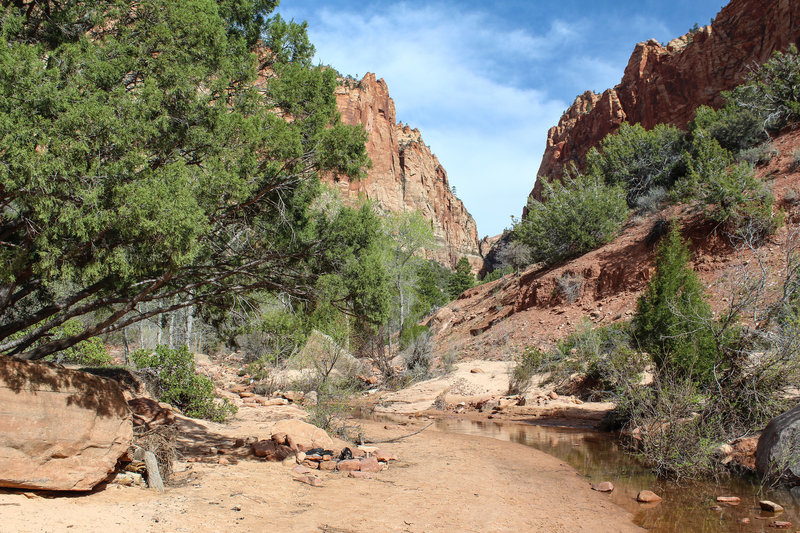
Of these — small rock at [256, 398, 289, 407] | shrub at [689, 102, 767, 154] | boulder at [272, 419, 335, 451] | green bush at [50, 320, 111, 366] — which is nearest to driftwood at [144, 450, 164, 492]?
boulder at [272, 419, 335, 451]

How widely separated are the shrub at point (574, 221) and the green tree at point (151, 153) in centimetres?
1836

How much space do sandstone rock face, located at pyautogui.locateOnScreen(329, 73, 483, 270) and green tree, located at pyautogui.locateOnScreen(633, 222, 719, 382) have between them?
63348mm

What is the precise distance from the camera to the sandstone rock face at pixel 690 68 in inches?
1601

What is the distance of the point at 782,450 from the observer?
20.3 feet

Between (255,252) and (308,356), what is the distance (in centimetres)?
706

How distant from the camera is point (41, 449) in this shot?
4.31 meters

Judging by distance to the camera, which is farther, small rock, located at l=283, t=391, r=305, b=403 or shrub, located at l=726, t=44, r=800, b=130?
shrub, located at l=726, t=44, r=800, b=130

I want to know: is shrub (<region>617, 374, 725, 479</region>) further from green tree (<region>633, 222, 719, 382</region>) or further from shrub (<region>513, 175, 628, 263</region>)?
shrub (<region>513, 175, 628, 263</region>)

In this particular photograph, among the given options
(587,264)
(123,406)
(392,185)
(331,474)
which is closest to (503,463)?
(331,474)

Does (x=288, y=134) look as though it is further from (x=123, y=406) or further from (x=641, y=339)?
(x=641, y=339)

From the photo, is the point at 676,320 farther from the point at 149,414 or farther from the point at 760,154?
the point at 760,154

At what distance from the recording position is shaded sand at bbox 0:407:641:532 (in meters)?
4.20

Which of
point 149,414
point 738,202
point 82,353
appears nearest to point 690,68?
point 738,202

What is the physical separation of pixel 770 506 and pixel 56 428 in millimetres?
7432
